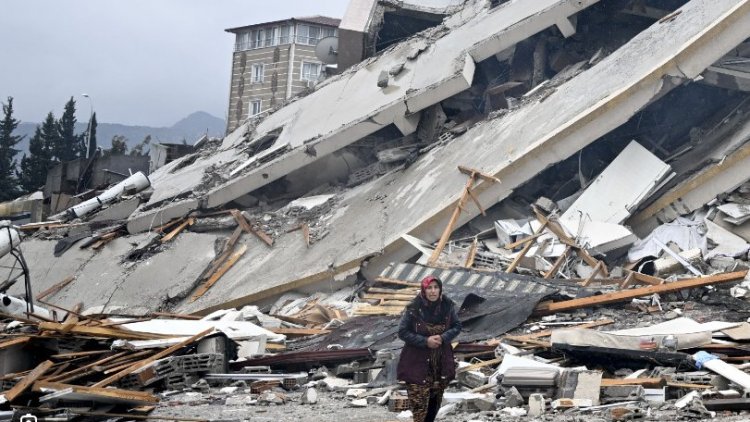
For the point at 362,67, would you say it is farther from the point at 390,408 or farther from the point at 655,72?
the point at 390,408

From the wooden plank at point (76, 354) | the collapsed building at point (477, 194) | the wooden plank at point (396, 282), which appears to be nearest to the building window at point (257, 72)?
the collapsed building at point (477, 194)

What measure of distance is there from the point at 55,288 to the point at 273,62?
38401 millimetres

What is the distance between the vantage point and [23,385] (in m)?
8.15

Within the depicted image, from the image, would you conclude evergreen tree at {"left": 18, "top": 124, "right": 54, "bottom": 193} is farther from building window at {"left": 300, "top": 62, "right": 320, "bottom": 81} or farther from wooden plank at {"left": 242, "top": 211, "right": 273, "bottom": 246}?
wooden plank at {"left": 242, "top": 211, "right": 273, "bottom": 246}

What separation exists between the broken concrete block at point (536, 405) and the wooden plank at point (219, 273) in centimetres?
784

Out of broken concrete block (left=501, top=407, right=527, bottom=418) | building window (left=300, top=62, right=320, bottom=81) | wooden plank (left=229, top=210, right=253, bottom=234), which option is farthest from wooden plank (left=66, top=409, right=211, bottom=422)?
building window (left=300, top=62, right=320, bottom=81)

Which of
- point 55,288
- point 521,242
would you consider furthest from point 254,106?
point 521,242

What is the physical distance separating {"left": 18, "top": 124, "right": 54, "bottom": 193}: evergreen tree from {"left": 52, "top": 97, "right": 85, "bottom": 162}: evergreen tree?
1.35 metres

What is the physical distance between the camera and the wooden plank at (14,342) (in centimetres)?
955

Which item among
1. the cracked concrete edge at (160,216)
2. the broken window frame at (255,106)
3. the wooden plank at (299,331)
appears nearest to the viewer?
the wooden plank at (299,331)

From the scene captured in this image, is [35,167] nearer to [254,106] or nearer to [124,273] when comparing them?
[254,106]

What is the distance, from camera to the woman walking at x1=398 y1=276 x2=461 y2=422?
6738mm

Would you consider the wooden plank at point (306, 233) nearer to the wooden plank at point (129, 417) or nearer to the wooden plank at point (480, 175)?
the wooden plank at point (480, 175)

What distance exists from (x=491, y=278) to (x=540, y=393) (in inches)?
151
